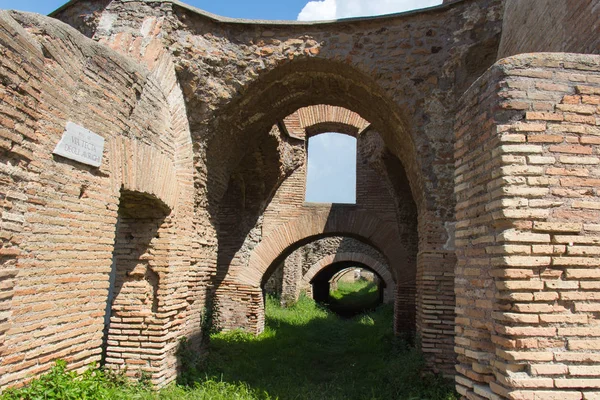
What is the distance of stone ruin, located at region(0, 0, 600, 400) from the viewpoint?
2.40m

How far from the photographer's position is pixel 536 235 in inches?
93.7

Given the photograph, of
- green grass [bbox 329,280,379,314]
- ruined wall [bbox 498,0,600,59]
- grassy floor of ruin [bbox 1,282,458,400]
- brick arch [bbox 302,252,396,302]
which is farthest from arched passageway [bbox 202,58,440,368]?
green grass [bbox 329,280,379,314]

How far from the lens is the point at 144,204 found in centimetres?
558

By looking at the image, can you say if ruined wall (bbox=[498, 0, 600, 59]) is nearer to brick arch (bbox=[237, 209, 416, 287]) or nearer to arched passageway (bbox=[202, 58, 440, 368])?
arched passageway (bbox=[202, 58, 440, 368])

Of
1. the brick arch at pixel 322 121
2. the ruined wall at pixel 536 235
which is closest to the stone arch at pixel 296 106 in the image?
the brick arch at pixel 322 121

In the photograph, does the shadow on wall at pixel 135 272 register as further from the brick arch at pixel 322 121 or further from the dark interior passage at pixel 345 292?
the dark interior passage at pixel 345 292

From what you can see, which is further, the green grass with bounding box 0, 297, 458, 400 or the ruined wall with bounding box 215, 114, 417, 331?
the ruined wall with bounding box 215, 114, 417, 331

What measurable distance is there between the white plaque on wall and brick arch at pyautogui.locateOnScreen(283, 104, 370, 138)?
659cm

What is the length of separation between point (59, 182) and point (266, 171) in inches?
242

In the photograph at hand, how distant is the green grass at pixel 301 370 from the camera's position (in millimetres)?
5402

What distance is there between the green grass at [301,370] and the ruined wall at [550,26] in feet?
11.8

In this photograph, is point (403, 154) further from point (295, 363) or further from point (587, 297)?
point (587, 297)

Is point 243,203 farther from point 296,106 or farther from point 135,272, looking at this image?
point 135,272

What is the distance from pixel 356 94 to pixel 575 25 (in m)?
3.70
